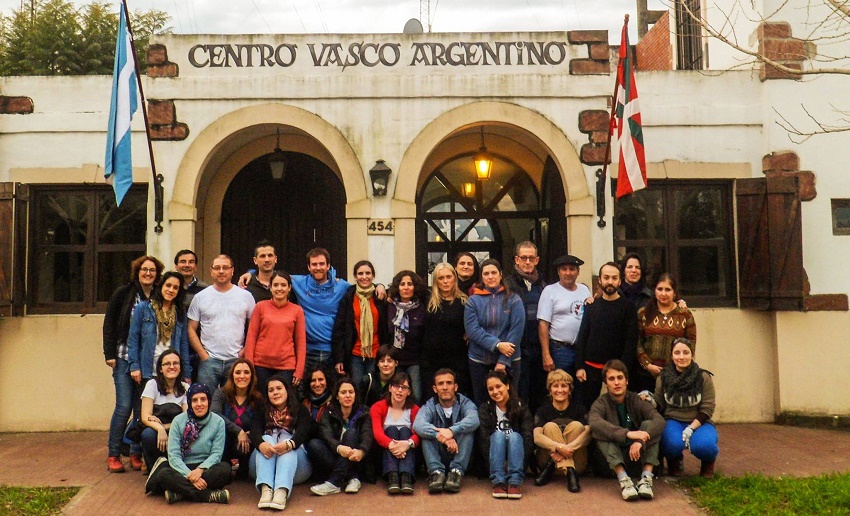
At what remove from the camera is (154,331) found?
695 cm

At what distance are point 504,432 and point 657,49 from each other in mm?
9112

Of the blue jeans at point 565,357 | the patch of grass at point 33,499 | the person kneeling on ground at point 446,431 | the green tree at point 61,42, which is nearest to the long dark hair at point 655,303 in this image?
the blue jeans at point 565,357

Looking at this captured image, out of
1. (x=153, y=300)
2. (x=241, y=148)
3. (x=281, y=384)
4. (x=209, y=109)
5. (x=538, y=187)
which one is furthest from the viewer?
(x=538, y=187)

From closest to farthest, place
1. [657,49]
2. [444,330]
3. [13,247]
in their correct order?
[444,330], [13,247], [657,49]

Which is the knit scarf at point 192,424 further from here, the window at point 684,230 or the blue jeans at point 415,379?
the window at point 684,230

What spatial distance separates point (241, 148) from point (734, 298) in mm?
5866

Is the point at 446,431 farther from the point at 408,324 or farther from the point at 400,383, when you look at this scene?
the point at 408,324

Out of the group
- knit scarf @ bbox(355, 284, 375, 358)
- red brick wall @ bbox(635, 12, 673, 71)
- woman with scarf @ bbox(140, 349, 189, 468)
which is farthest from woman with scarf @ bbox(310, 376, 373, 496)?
red brick wall @ bbox(635, 12, 673, 71)

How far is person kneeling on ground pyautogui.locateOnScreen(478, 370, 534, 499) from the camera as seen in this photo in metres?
6.41

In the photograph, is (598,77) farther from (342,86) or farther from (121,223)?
(121,223)

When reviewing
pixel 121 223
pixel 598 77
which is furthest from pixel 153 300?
pixel 598 77

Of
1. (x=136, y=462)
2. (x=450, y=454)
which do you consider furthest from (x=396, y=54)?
(x=136, y=462)

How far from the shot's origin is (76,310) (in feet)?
30.0

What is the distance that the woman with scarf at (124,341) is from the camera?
23.2ft
